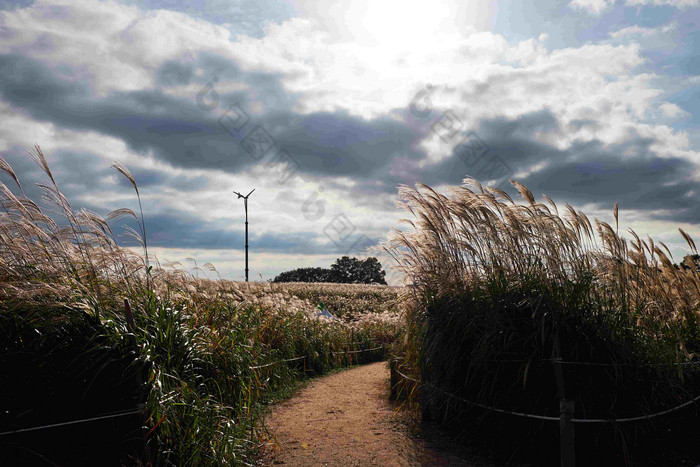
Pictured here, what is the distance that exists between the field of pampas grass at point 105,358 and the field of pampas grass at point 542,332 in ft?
6.72

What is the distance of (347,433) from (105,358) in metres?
2.61

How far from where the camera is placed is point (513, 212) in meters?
4.84

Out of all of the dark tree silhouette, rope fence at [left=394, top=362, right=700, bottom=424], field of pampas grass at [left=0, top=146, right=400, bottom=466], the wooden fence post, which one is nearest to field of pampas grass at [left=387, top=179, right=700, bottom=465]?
rope fence at [left=394, top=362, right=700, bottom=424]

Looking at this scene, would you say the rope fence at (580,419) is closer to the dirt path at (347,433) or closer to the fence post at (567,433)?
the fence post at (567,433)

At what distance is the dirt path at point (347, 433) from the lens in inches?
171

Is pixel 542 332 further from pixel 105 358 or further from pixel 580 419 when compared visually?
pixel 105 358

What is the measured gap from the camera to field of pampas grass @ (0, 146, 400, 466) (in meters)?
3.43

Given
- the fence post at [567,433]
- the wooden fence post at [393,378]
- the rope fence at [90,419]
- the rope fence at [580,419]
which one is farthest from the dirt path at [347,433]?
the rope fence at [90,419]

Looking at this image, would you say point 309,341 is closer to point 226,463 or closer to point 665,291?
point 226,463

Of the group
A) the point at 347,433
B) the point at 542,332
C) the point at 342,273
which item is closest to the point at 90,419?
the point at 347,433

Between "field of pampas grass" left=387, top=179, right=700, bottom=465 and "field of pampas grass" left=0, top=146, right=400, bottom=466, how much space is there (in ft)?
6.72

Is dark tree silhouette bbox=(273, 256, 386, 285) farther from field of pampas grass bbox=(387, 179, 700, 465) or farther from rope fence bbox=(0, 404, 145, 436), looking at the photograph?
rope fence bbox=(0, 404, 145, 436)

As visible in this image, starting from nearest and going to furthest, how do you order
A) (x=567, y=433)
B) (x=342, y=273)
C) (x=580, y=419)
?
(x=567, y=433)
(x=580, y=419)
(x=342, y=273)

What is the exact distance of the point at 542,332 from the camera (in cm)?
394
